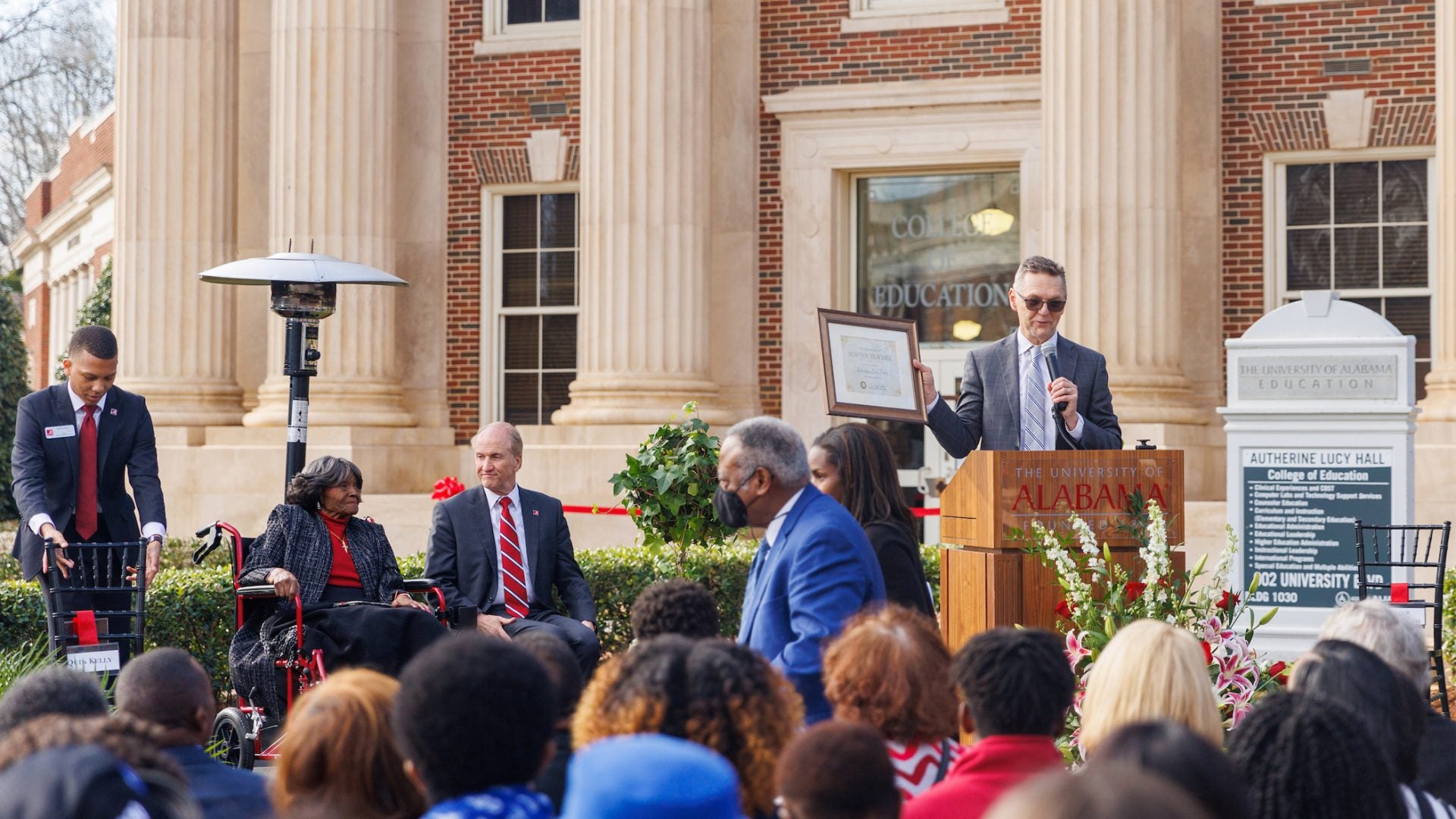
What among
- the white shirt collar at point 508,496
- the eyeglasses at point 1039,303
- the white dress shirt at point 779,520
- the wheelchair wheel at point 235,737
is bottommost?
the wheelchair wheel at point 235,737

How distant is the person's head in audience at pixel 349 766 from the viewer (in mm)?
3594

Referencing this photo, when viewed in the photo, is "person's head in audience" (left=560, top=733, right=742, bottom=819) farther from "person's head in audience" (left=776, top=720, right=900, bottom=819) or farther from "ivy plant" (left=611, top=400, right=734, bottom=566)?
"ivy plant" (left=611, top=400, right=734, bottom=566)

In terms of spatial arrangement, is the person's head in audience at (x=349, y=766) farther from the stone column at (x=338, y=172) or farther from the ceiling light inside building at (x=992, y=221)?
the ceiling light inside building at (x=992, y=221)

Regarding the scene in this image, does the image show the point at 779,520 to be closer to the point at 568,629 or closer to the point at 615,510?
the point at 568,629

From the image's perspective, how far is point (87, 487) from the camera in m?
8.39

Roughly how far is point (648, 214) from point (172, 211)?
510 centimetres

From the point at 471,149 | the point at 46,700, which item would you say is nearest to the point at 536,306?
the point at 471,149

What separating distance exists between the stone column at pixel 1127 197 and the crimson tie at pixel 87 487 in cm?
901

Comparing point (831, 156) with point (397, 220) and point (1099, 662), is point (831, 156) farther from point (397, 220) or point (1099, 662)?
point (1099, 662)

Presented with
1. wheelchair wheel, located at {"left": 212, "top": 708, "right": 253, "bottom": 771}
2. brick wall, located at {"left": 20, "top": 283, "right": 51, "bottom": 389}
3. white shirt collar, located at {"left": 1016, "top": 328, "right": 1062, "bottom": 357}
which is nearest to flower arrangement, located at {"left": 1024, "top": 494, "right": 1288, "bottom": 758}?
white shirt collar, located at {"left": 1016, "top": 328, "right": 1062, "bottom": 357}

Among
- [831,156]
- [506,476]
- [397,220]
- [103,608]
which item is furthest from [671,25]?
[103,608]

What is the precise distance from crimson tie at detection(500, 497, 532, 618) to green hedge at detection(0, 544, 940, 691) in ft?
5.52

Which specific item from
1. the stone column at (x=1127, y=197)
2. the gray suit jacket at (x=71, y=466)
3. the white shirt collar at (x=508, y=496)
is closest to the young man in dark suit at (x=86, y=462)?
the gray suit jacket at (x=71, y=466)

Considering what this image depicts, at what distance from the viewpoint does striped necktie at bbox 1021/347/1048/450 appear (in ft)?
24.6
